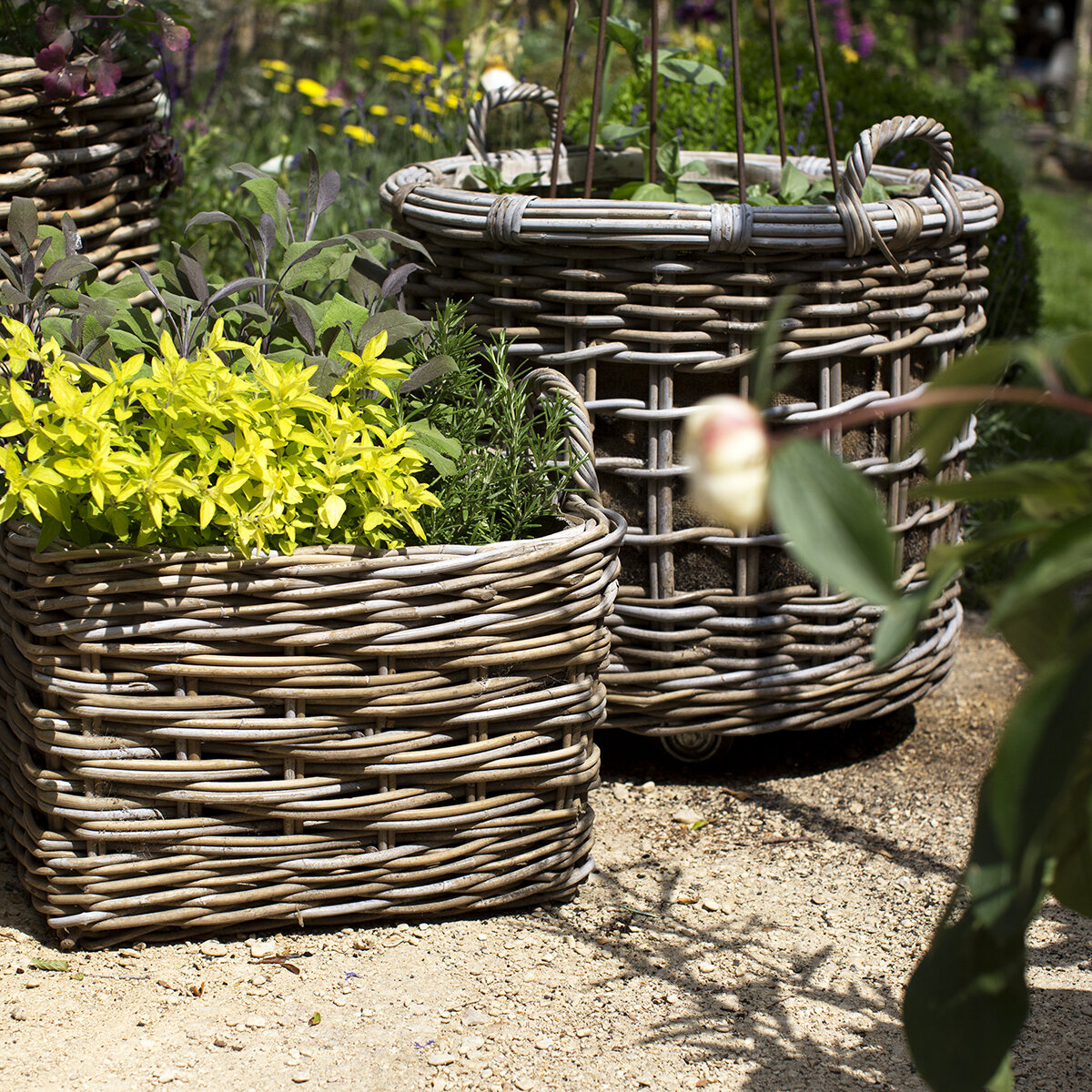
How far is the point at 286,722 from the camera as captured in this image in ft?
4.70

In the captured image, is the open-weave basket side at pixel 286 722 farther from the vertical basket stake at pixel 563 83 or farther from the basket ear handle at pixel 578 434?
the vertical basket stake at pixel 563 83

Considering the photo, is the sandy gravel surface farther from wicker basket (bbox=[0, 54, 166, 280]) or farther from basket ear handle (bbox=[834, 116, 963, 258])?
wicker basket (bbox=[0, 54, 166, 280])

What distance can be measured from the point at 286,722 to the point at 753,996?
69cm

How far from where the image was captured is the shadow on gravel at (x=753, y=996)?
4.33 feet

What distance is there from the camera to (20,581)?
1.46m

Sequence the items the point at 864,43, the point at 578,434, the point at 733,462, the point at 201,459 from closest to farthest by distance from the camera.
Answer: the point at 733,462 → the point at 201,459 → the point at 578,434 → the point at 864,43

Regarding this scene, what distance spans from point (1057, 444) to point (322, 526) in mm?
2827

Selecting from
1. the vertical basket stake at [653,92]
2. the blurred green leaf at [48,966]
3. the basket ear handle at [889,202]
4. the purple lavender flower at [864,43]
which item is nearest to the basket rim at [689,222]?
the basket ear handle at [889,202]

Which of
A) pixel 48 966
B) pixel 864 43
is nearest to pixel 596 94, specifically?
pixel 48 966

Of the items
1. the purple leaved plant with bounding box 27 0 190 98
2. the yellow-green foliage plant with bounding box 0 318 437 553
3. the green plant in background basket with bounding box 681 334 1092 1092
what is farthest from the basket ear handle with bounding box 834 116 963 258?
the purple leaved plant with bounding box 27 0 190 98

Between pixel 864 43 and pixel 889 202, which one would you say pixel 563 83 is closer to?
pixel 889 202

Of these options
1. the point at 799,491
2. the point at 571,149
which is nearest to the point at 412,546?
the point at 799,491

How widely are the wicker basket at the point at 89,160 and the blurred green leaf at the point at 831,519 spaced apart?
1.51m

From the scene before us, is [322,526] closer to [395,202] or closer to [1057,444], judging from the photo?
[395,202]
